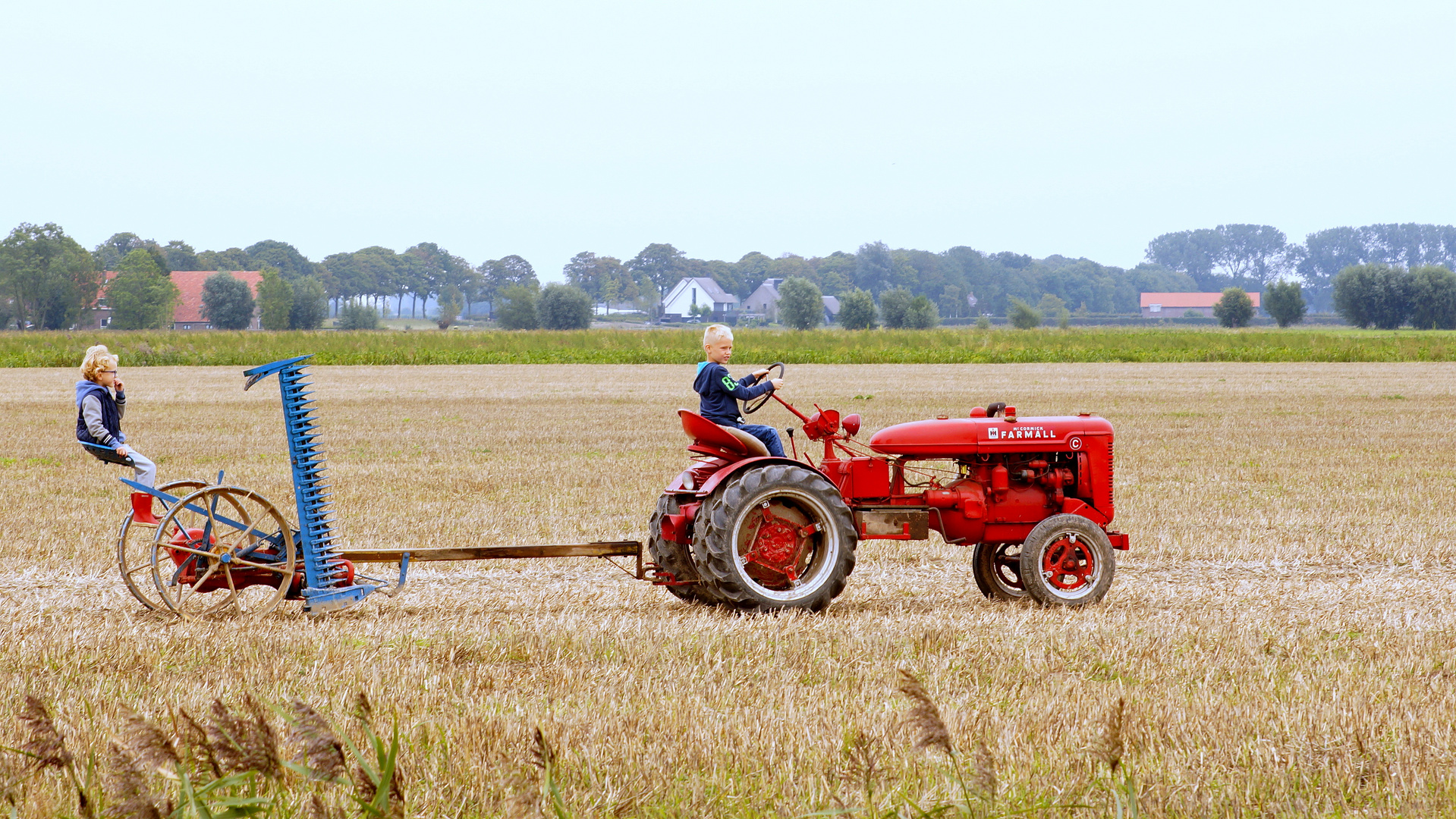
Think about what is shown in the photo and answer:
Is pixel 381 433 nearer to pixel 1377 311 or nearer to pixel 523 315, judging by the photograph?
pixel 523 315

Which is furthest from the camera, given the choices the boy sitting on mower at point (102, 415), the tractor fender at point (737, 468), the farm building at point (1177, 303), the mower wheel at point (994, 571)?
the farm building at point (1177, 303)

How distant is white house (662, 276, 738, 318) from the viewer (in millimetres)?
138875

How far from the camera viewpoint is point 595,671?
5195mm

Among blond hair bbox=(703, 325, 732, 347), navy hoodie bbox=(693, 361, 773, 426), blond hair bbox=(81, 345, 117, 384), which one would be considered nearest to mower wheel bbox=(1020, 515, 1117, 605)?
navy hoodie bbox=(693, 361, 773, 426)

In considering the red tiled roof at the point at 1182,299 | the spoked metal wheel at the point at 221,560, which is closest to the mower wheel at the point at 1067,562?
the spoked metal wheel at the point at 221,560

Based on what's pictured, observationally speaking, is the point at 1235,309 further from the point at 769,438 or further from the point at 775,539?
the point at 775,539

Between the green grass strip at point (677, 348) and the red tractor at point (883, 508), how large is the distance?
33.1 m

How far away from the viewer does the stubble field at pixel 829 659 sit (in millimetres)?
3697

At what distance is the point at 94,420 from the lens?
698 centimetres

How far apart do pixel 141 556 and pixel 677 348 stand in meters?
35.5

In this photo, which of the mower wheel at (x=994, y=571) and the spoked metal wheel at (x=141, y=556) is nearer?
the spoked metal wheel at (x=141, y=556)

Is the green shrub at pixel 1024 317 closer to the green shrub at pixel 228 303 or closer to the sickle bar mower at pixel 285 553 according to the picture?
the green shrub at pixel 228 303

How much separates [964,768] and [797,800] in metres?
0.54

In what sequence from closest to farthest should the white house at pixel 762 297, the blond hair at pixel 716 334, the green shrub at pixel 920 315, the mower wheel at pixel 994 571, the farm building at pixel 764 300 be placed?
1. the blond hair at pixel 716 334
2. the mower wheel at pixel 994 571
3. the green shrub at pixel 920 315
4. the farm building at pixel 764 300
5. the white house at pixel 762 297
